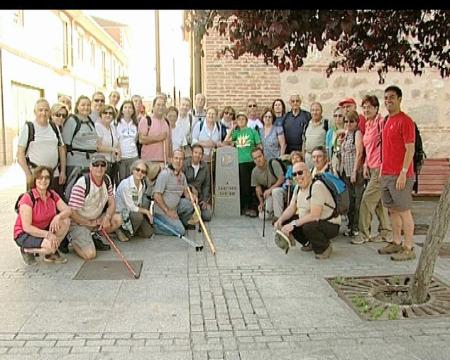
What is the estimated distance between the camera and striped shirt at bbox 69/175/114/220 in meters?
6.32

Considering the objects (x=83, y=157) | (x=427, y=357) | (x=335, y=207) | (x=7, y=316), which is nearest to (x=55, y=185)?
(x=83, y=157)

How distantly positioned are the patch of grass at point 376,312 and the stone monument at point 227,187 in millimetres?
4559

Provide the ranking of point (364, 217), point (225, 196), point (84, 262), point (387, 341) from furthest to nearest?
point (225, 196)
point (364, 217)
point (84, 262)
point (387, 341)

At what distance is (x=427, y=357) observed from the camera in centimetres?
375

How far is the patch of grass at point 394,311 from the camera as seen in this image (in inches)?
176

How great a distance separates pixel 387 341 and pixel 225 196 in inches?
206

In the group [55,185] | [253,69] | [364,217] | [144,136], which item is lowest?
[364,217]

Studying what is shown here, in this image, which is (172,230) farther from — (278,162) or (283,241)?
(278,162)

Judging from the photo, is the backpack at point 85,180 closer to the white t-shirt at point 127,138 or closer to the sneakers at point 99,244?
the sneakers at point 99,244

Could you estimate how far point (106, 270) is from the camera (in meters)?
5.85

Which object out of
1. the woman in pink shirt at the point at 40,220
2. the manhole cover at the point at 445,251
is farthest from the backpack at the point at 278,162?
the woman in pink shirt at the point at 40,220

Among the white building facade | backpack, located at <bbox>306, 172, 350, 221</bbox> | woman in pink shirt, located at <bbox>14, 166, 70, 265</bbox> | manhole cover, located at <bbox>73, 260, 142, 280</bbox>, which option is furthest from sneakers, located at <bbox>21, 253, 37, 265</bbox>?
the white building facade

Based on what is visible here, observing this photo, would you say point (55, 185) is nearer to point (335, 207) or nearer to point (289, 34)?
point (335, 207)

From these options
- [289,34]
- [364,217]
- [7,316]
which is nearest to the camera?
[289,34]
